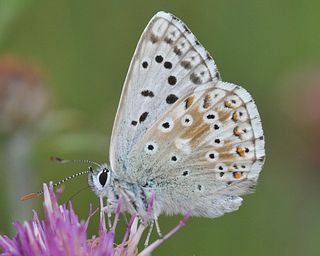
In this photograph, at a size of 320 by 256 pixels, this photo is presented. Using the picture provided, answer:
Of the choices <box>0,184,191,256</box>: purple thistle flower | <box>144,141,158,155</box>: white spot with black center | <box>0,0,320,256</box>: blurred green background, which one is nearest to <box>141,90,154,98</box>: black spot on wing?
<box>144,141,158,155</box>: white spot with black center

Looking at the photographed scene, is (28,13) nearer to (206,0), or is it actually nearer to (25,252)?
(206,0)

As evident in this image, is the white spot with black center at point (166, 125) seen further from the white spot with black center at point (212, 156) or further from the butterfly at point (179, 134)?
the white spot with black center at point (212, 156)

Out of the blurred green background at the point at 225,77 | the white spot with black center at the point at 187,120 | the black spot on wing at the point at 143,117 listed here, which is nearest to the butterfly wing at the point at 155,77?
the black spot on wing at the point at 143,117

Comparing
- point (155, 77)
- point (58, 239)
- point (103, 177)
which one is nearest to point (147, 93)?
point (155, 77)

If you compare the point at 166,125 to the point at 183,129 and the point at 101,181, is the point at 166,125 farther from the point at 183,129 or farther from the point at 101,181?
the point at 101,181

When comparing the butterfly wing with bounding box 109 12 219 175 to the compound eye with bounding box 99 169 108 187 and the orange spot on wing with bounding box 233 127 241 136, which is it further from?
the orange spot on wing with bounding box 233 127 241 136

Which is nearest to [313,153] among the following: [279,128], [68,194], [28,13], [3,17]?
→ [279,128]
